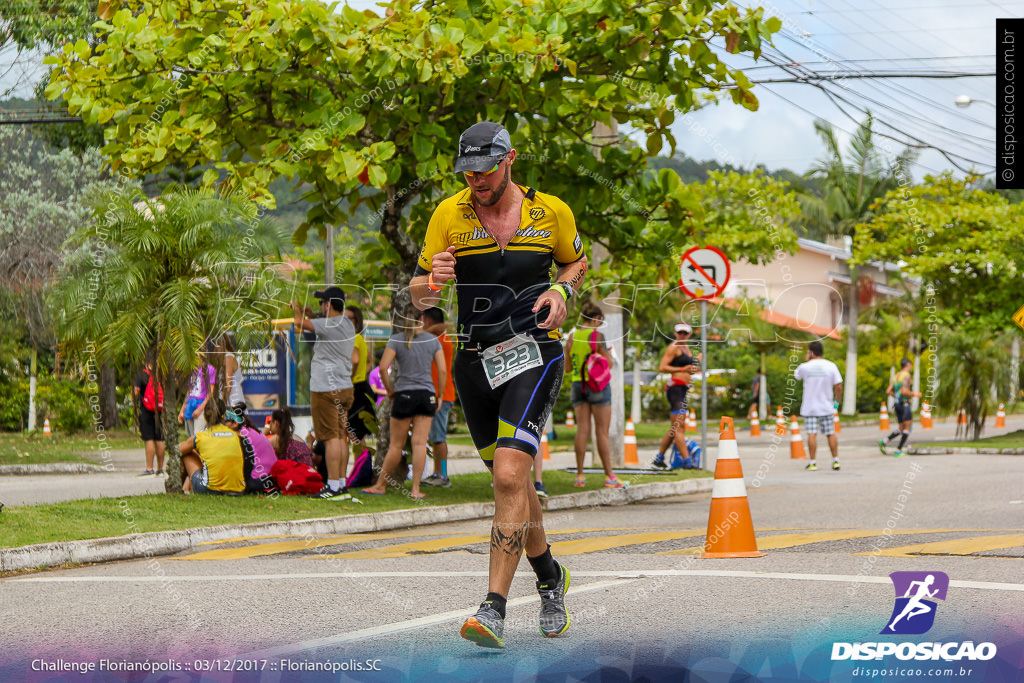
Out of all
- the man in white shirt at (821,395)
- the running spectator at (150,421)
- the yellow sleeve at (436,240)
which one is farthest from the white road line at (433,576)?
the man in white shirt at (821,395)

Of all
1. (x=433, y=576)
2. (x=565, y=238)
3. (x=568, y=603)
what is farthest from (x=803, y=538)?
(x=565, y=238)

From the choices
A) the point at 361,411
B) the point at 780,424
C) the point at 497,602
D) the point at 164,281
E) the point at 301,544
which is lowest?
the point at 301,544

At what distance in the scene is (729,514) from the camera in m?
7.79

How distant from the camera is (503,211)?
5.20m

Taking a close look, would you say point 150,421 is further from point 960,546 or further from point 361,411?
point 960,546

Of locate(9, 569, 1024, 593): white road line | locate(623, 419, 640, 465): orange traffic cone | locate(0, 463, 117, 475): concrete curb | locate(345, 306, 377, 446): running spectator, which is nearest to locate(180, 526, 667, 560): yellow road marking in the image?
locate(9, 569, 1024, 593): white road line

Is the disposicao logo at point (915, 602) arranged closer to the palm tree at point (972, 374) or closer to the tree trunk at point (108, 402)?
the palm tree at point (972, 374)

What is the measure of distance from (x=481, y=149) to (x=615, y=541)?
468 centimetres

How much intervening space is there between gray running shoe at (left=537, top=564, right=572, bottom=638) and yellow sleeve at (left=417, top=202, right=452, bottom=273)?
57.3 inches

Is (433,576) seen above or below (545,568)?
below

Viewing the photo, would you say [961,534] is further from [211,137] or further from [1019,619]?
[211,137]

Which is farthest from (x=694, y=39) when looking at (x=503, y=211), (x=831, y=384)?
(x=831, y=384)

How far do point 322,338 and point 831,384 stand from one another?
30.0 feet

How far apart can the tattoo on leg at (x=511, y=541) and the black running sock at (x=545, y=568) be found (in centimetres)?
26
